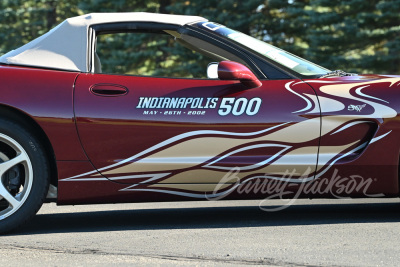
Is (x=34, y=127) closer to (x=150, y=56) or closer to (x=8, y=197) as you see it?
(x=8, y=197)

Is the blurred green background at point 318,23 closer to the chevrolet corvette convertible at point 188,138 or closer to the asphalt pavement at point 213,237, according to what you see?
the asphalt pavement at point 213,237

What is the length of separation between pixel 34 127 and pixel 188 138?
1025 mm

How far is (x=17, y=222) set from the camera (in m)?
5.00

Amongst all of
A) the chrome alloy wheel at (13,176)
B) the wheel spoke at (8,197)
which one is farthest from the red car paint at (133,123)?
the wheel spoke at (8,197)

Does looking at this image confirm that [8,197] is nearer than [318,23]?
Yes

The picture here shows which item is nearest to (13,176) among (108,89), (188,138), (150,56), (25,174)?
(25,174)

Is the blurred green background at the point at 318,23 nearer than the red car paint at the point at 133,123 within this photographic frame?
No

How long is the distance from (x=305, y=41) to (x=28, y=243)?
92.2ft

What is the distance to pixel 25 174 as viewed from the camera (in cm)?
504

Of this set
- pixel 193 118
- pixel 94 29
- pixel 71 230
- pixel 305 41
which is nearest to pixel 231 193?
pixel 193 118

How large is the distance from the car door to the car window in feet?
80.4

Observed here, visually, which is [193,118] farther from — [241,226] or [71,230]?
[71,230]

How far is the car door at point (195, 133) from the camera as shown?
5.04 meters

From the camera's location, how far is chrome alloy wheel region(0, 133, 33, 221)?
4.99 meters
